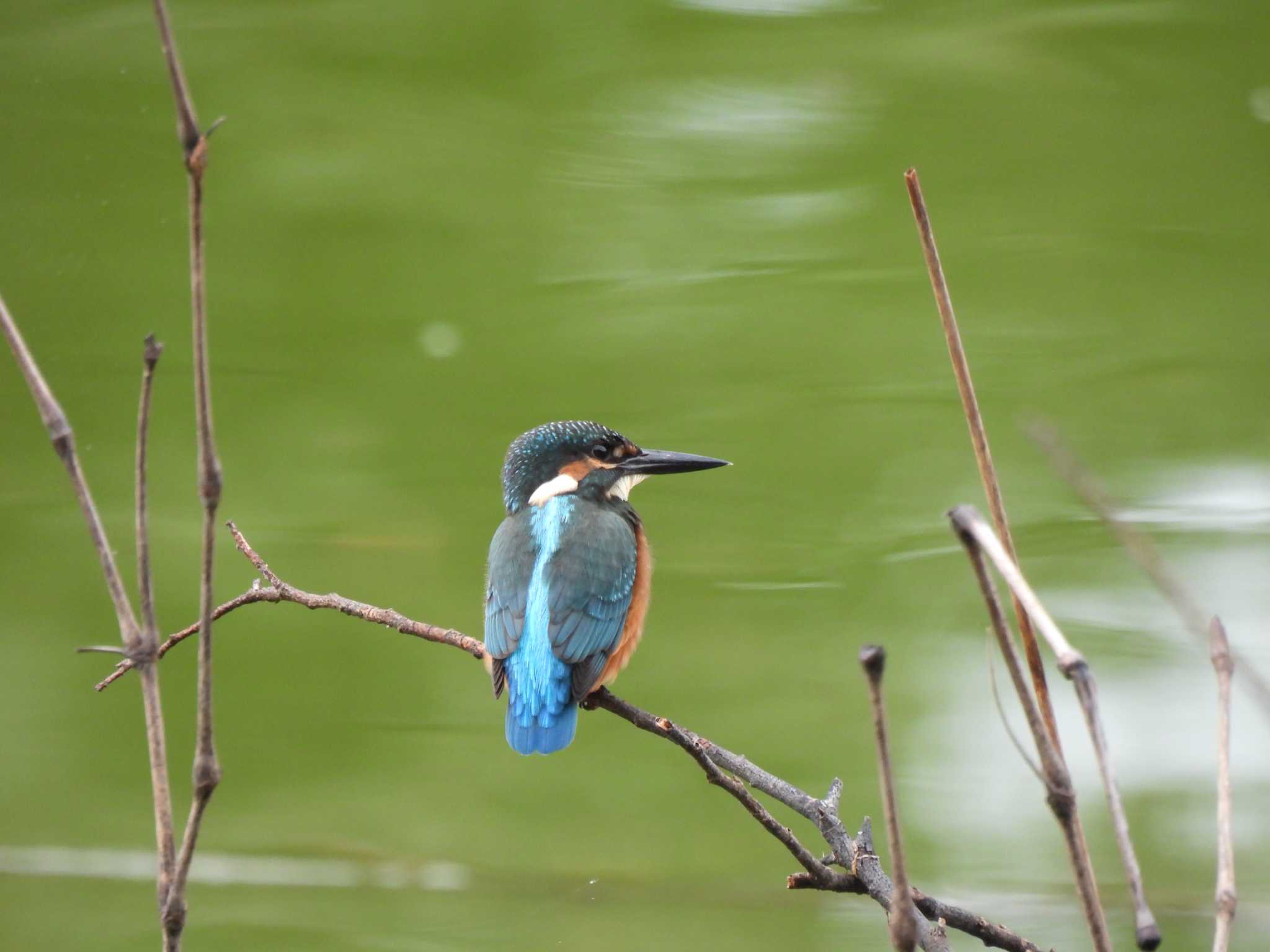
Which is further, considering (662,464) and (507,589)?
(662,464)

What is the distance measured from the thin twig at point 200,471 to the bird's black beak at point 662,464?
141cm

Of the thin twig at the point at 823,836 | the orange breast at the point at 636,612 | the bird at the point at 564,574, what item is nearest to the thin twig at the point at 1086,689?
the thin twig at the point at 823,836

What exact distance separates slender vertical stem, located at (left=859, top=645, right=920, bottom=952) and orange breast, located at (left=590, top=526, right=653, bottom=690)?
1.22 m

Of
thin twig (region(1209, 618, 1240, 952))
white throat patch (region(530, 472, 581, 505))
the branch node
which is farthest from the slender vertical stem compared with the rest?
white throat patch (region(530, 472, 581, 505))

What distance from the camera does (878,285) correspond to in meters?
2.65

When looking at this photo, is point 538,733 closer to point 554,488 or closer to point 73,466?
point 554,488

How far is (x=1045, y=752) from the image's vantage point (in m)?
0.52

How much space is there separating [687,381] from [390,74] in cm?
98

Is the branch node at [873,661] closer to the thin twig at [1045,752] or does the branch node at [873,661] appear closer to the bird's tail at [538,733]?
the thin twig at [1045,752]

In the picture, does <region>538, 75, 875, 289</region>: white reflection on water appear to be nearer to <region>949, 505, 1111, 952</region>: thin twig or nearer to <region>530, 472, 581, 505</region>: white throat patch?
<region>530, 472, 581, 505</region>: white throat patch

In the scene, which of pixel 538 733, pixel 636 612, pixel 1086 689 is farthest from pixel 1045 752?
pixel 636 612

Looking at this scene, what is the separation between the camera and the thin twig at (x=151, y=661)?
576 mm

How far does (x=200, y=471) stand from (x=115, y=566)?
8 cm

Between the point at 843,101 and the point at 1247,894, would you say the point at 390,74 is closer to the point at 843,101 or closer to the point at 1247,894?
→ the point at 843,101
